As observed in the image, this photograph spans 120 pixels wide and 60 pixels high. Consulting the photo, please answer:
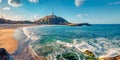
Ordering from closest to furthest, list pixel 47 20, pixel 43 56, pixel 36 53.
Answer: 1. pixel 43 56
2. pixel 36 53
3. pixel 47 20

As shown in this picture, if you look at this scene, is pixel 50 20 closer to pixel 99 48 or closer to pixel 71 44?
pixel 71 44

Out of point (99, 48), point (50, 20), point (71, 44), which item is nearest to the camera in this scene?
point (99, 48)

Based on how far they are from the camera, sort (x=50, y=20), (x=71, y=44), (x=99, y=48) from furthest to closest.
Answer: (x=50, y=20) < (x=71, y=44) < (x=99, y=48)

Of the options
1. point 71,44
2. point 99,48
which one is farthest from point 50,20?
point 99,48

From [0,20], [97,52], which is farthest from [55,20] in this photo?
[97,52]

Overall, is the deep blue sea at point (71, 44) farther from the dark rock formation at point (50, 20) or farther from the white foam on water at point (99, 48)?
the dark rock formation at point (50, 20)

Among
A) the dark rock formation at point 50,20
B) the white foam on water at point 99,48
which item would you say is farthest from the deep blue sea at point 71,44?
the dark rock formation at point 50,20

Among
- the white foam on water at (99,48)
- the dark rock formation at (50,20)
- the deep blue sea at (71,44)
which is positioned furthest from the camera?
the dark rock formation at (50,20)

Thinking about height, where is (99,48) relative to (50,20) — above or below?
below

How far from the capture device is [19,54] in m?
19.4

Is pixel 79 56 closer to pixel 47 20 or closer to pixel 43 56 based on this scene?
pixel 43 56

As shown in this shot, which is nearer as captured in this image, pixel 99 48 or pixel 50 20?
pixel 99 48

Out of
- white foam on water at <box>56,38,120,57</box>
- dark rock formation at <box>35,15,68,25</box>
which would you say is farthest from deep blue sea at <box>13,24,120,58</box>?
dark rock formation at <box>35,15,68,25</box>

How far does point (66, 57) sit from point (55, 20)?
12814cm
